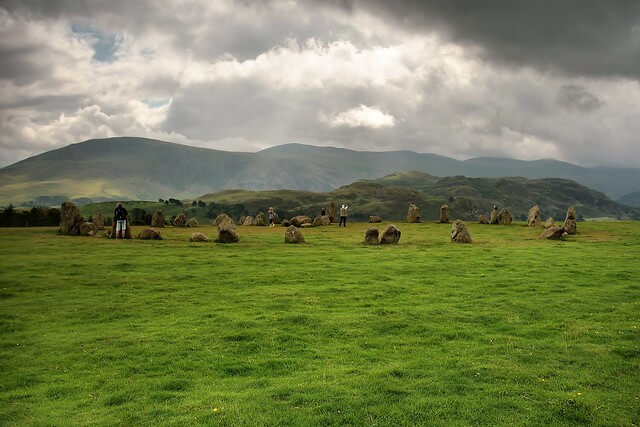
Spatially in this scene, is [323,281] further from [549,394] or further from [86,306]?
[549,394]

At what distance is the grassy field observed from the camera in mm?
12914

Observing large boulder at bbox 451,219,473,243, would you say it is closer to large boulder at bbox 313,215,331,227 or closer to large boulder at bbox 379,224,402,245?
large boulder at bbox 379,224,402,245

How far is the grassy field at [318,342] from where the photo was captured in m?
12.9

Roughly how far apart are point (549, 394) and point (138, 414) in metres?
11.5

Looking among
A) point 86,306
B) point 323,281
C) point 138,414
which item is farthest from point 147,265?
point 138,414

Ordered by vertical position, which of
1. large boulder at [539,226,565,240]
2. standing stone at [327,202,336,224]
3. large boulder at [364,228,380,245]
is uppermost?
standing stone at [327,202,336,224]

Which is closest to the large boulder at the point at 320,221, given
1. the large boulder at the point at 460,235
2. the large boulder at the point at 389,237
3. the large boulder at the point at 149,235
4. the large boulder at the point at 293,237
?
the large boulder at the point at 293,237

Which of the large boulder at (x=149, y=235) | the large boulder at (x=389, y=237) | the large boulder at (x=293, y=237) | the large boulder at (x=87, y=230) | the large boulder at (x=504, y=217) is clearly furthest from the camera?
the large boulder at (x=504, y=217)

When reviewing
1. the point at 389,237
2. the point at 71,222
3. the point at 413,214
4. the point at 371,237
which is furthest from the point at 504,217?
the point at 71,222

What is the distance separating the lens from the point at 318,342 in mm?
17812

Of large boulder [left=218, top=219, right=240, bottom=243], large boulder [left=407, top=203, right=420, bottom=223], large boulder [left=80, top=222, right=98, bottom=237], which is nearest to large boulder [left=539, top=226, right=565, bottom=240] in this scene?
large boulder [left=407, top=203, right=420, bottom=223]

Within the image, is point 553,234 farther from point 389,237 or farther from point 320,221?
point 320,221

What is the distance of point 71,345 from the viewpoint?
17.8 metres

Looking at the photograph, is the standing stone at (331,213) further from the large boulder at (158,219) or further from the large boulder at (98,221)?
the large boulder at (98,221)
